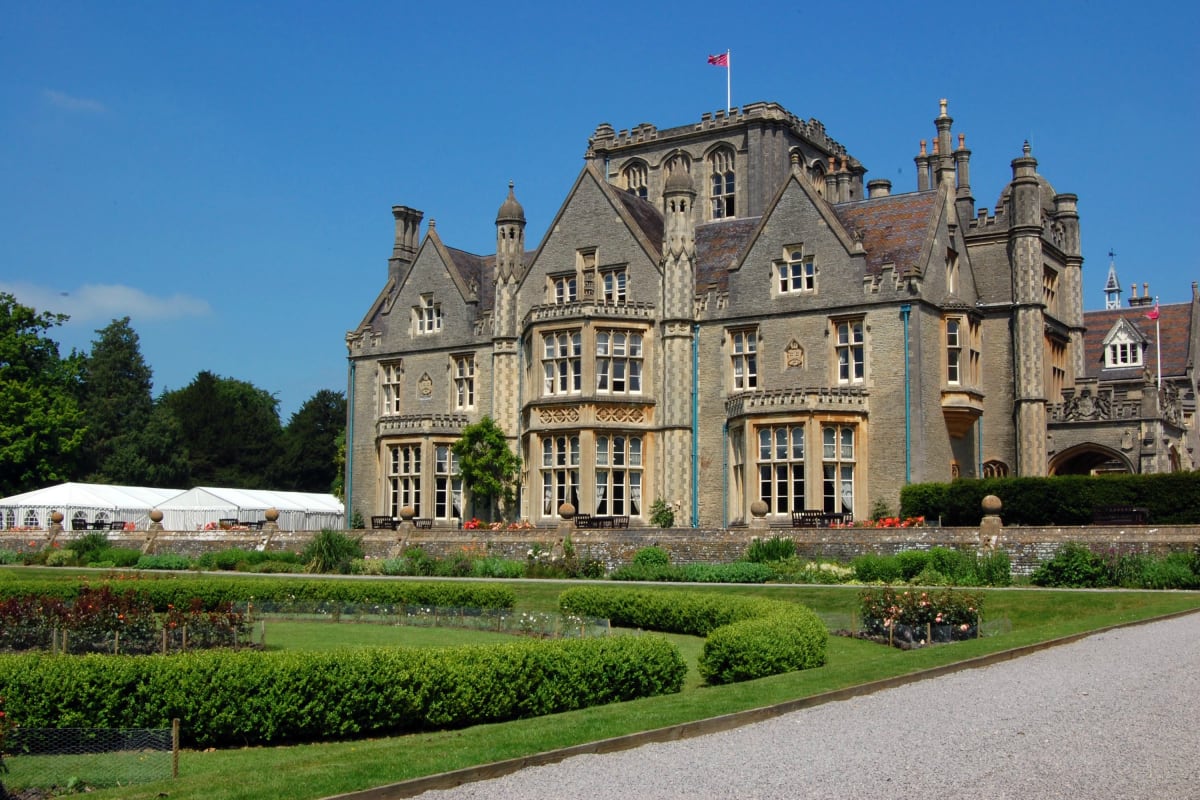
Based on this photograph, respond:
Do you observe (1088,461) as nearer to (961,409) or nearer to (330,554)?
(961,409)

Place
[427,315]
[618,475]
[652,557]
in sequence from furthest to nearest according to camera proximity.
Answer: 1. [427,315]
2. [618,475]
3. [652,557]

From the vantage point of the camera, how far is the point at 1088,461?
45.9 m

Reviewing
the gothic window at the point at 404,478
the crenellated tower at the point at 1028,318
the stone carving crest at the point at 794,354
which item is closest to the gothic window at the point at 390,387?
the gothic window at the point at 404,478

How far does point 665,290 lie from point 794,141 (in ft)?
50.6

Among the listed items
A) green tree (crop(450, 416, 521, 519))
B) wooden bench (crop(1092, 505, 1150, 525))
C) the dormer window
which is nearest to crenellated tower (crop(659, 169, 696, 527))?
green tree (crop(450, 416, 521, 519))

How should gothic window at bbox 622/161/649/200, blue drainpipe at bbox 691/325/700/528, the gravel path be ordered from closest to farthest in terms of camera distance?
the gravel path, blue drainpipe at bbox 691/325/700/528, gothic window at bbox 622/161/649/200

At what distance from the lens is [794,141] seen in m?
57.6

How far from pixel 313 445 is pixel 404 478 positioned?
166 ft

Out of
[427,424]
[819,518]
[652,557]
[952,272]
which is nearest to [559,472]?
[427,424]

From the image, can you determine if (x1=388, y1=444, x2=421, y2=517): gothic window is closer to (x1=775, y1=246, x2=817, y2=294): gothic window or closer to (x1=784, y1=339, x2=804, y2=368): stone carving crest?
(x1=784, y1=339, x2=804, y2=368): stone carving crest

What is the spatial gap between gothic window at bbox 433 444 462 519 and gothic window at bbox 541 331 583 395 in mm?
5821

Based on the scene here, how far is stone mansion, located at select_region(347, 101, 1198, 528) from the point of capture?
41.8m

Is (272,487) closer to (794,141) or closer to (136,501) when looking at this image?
(136,501)

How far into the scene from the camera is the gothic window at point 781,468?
136 ft
